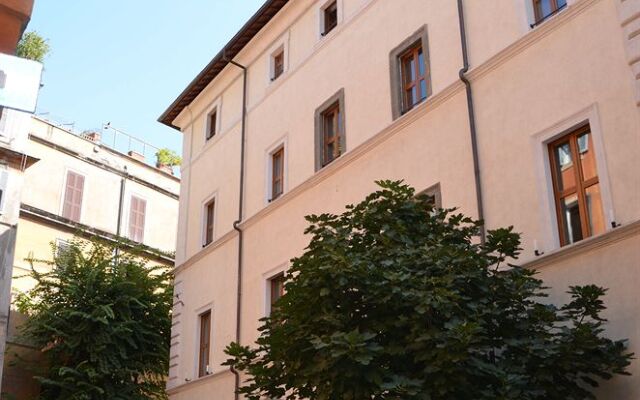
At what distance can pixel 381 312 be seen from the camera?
966 centimetres

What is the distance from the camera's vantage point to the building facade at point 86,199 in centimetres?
2670

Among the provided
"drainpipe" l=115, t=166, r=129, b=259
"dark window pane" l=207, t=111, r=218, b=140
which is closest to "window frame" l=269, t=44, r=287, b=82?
"dark window pane" l=207, t=111, r=218, b=140

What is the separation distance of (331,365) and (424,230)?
7.71 feet

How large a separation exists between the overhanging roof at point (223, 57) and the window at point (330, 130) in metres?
3.57

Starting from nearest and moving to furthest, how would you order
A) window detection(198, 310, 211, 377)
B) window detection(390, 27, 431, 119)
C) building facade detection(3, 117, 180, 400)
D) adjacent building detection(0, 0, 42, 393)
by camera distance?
adjacent building detection(0, 0, 42, 393) < window detection(390, 27, 431, 119) < window detection(198, 310, 211, 377) < building facade detection(3, 117, 180, 400)

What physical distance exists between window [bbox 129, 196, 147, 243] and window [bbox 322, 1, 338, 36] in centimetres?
1431

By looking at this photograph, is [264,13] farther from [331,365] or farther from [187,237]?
[331,365]

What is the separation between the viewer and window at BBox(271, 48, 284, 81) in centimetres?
2031

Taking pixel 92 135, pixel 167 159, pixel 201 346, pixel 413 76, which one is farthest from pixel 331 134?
pixel 167 159

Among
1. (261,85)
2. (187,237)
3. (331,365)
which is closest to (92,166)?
(187,237)

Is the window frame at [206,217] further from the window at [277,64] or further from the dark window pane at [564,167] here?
the dark window pane at [564,167]

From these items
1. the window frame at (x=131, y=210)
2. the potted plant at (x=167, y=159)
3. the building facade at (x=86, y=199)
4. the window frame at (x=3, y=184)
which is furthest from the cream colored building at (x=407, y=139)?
the potted plant at (x=167, y=159)

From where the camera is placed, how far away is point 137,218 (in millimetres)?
30953

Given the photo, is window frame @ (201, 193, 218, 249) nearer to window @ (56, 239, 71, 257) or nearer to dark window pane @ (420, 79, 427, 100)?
window @ (56, 239, 71, 257)
